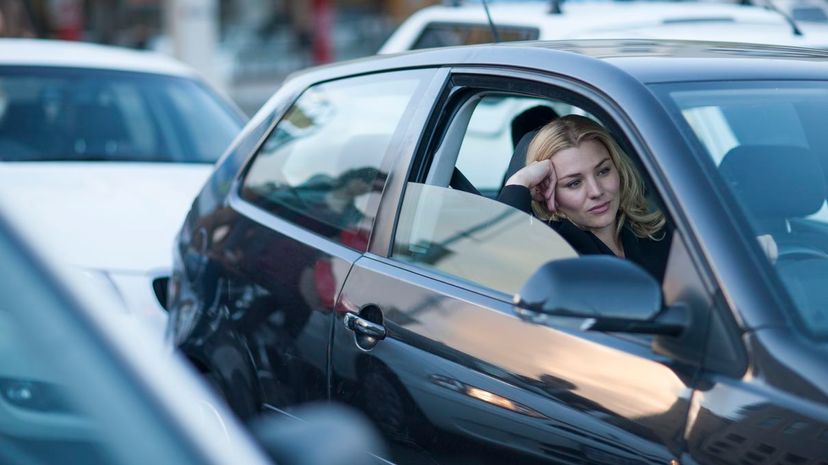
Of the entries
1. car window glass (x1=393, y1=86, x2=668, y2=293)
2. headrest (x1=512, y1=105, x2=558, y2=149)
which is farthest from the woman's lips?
headrest (x1=512, y1=105, x2=558, y2=149)

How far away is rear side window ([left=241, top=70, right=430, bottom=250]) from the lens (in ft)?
10.6

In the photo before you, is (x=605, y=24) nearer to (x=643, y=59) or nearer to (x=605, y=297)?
(x=643, y=59)

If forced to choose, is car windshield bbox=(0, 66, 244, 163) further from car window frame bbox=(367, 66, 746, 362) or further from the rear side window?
car window frame bbox=(367, 66, 746, 362)

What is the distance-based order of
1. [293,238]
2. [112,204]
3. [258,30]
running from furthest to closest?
[258,30] < [112,204] < [293,238]

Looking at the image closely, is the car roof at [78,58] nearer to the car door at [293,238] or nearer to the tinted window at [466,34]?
the tinted window at [466,34]

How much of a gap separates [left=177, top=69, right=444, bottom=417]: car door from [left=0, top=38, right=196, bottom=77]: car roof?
275cm

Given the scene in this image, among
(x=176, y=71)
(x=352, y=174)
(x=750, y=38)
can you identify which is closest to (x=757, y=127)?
(x=352, y=174)

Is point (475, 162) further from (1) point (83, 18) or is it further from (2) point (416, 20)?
(1) point (83, 18)

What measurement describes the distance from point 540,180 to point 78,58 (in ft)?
12.7

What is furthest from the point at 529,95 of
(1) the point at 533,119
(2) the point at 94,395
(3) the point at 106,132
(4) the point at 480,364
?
(3) the point at 106,132

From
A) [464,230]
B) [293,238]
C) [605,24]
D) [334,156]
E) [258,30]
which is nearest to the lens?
[464,230]

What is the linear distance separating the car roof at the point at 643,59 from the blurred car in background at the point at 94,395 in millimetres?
1229

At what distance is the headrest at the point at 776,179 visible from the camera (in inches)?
102

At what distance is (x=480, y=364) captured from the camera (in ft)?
8.63
